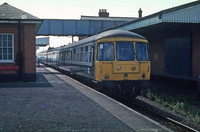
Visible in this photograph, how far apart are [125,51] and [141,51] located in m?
0.73

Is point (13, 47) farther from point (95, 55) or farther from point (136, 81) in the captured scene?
point (136, 81)

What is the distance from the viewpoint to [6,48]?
1580cm

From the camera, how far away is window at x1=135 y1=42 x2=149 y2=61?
11.4m

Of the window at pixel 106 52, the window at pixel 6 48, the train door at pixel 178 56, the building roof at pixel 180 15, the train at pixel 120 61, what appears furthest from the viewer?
the train door at pixel 178 56

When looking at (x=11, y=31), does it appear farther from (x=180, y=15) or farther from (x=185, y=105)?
(x=185, y=105)

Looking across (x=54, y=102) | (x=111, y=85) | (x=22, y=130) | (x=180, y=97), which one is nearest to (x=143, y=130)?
(x=22, y=130)

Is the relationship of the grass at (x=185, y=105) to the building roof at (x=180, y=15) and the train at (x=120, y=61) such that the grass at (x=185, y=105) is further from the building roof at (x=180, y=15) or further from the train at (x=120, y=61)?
the building roof at (x=180, y=15)

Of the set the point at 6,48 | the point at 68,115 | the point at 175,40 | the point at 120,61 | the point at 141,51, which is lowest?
the point at 68,115

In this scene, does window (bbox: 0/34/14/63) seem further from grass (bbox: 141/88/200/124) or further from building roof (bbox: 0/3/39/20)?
grass (bbox: 141/88/200/124)

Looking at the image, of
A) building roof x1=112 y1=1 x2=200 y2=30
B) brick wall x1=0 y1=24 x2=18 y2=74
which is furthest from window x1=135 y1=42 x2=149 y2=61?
brick wall x1=0 y1=24 x2=18 y2=74


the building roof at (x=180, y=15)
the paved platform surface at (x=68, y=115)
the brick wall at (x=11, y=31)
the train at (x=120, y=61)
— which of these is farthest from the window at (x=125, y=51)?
the brick wall at (x=11, y=31)

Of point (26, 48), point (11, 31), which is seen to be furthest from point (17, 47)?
point (11, 31)

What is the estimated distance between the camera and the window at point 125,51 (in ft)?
36.8

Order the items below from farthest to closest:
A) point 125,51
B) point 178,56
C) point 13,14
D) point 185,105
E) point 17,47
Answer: point 178,56
point 13,14
point 17,47
point 125,51
point 185,105
